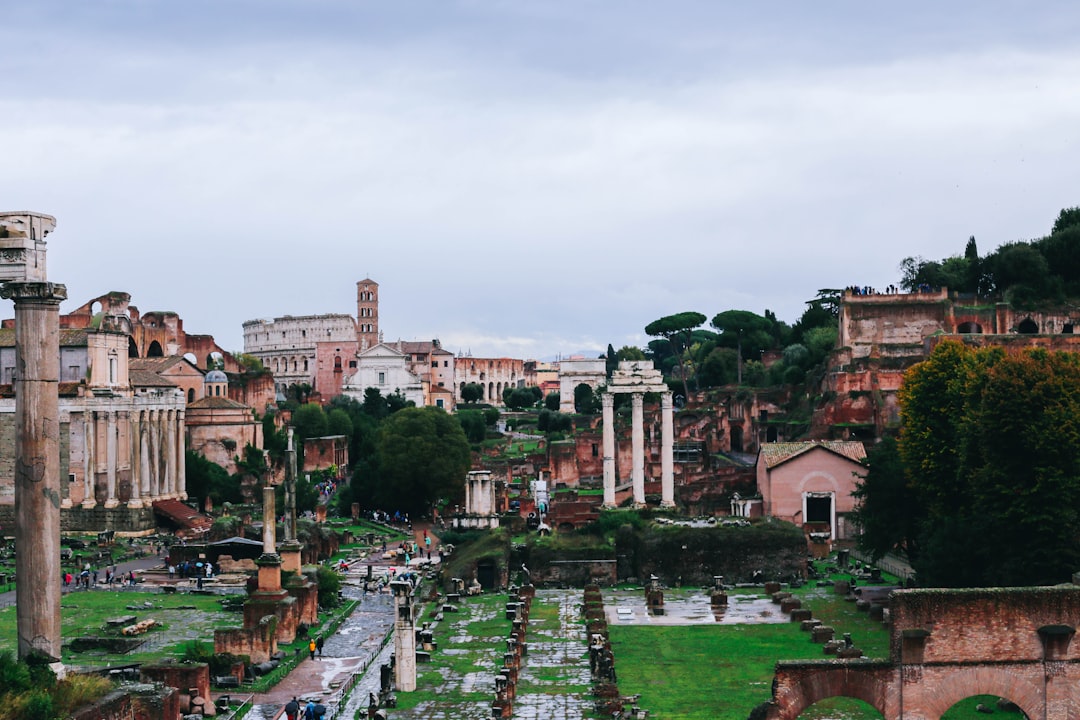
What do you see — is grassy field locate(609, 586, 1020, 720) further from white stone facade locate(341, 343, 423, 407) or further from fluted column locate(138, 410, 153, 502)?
white stone facade locate(341, 343, 423, 407)

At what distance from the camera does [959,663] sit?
2234 cm

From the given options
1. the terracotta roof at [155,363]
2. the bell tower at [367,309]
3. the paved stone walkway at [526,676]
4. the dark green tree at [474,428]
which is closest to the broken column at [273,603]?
the paved stone walkway at [526,676]

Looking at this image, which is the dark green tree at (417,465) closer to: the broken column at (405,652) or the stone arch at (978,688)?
the broken column at (405,652)

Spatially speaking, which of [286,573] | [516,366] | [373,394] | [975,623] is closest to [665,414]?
[286,573]

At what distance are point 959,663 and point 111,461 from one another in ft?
158

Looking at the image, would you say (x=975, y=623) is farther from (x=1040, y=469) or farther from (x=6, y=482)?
(x=6, y=482)

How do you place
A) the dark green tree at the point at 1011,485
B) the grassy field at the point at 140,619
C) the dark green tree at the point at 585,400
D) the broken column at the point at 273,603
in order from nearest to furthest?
the dark green tree at the point at 1011,485 → the grassy field at the point at 140,619 → the broken column at the point at 273,603 → the dark green tree at the point at 585,400

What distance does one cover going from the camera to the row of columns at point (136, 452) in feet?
207

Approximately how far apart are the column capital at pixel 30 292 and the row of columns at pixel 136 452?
44.6 meters

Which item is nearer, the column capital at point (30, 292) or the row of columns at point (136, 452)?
the column capital at point (30, 292)

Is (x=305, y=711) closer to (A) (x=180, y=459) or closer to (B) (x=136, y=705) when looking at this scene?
(B) (x=136, y=705)

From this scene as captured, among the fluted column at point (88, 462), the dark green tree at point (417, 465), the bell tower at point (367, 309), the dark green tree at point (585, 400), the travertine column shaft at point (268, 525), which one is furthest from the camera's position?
the bell tower at point (367, 309)

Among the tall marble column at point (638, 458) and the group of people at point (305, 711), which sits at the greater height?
the tall marble column at point (638, 458)

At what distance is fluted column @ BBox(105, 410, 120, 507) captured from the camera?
63031 mm
